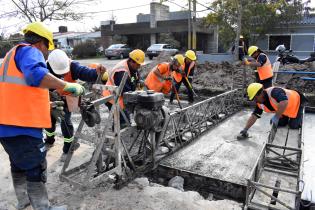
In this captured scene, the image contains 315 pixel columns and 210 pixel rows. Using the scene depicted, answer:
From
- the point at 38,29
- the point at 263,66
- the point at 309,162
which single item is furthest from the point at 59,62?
the point at 263,66

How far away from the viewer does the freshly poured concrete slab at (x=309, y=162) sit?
140 inches

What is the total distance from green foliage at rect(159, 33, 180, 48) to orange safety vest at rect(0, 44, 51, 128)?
975 inches

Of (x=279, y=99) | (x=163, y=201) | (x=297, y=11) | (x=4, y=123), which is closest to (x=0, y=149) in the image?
(x=4, y=123)

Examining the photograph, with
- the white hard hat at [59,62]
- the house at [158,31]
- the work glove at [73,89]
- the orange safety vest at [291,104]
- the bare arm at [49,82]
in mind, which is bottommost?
the orange safety vest at [291,104]

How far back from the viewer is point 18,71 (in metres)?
2.54

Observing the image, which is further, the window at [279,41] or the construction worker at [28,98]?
the window at [279,41]

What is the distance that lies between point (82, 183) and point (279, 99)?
354cm

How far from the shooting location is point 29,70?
7.95 feet

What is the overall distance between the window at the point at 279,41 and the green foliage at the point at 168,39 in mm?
8088

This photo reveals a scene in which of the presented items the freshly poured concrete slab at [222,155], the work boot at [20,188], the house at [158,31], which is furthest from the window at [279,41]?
the work boot at [20,188]

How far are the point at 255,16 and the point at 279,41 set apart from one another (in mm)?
4215

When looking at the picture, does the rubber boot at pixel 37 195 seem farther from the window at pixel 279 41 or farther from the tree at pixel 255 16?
the window at pixel 279 41

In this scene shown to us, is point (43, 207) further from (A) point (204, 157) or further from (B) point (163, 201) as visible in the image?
(A) point (204, 157)

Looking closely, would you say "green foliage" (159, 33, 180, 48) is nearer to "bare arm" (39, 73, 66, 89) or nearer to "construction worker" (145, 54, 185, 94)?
"construction worker" (145, 54, 185, 94)
